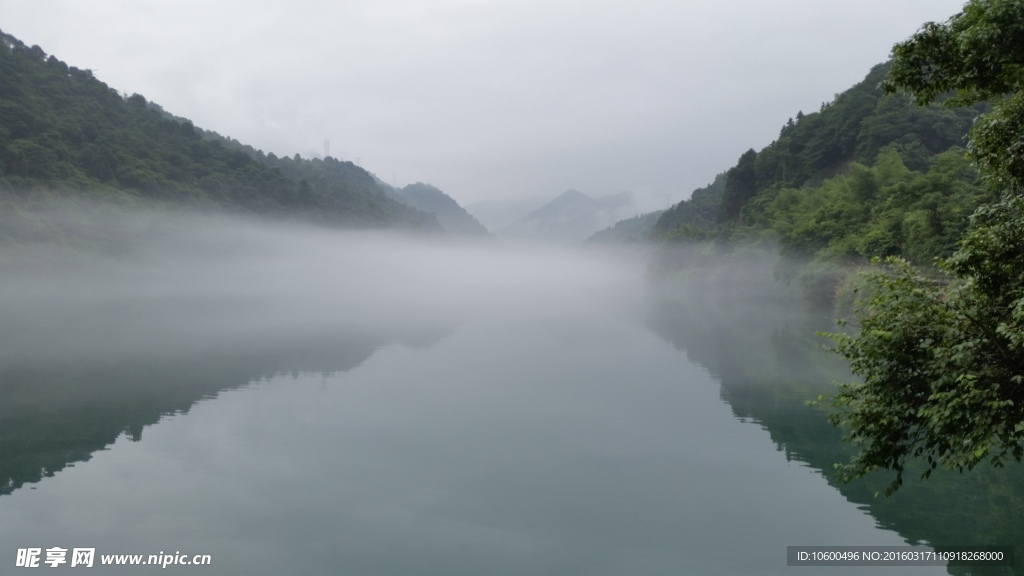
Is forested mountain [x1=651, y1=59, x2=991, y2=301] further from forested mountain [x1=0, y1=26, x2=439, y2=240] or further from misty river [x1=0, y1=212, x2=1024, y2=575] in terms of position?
forested mountain [x1=0, y1=26, x2=439, y2=240]

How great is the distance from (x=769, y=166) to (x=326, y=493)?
257ft

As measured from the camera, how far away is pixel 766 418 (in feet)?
58.4

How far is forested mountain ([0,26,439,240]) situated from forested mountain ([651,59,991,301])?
5667 centimetres

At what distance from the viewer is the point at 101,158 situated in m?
75.5

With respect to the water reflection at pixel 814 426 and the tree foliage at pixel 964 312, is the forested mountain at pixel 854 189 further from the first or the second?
the tree foliage at pixel 964 312

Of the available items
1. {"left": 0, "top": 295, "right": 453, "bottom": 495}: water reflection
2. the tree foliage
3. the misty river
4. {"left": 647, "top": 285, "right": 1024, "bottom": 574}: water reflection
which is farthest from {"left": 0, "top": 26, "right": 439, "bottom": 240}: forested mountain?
the tree foliage

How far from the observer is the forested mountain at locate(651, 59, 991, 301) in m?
32.5

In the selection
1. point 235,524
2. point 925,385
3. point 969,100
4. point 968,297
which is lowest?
point 235,524

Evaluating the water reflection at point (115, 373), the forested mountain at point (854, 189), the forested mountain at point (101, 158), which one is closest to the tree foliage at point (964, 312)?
the forested mountain at point (854, 189)

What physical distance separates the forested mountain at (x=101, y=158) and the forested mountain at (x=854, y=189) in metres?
56.7

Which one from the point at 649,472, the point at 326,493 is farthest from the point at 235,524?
the point at 649,472

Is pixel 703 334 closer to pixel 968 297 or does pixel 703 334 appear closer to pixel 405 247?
pixel 968 297

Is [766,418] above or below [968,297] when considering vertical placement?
below

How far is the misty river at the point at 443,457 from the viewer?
10.4 m
